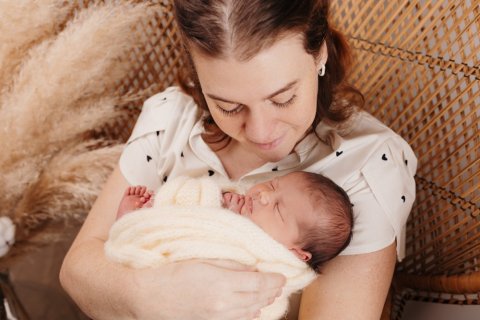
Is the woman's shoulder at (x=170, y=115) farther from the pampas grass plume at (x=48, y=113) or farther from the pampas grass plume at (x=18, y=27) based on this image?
the pampas grass plume at (x=18, y=27)

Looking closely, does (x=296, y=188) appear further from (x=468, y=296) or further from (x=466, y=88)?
(x=468, y=296)

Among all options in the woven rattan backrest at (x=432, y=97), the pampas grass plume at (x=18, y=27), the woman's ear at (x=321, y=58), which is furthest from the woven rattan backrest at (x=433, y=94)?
the pampas grass plume at (x=18, y=27)

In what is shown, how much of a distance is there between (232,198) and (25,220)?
0.54 m

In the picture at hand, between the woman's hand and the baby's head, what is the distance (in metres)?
0.11

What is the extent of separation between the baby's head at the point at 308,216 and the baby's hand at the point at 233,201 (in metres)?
0.02

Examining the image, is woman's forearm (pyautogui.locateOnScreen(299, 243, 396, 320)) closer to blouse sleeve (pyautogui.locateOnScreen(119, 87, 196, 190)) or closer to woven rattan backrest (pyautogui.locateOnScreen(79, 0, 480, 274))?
woven rattan backrest (pyautogui.locateOnScreen(79, 0, 480, 274))

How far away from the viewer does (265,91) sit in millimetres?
818

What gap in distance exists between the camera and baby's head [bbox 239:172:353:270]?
95 cm

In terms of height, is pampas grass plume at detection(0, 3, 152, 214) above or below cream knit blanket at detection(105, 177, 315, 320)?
above

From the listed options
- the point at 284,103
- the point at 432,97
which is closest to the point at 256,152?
the point at 284,103

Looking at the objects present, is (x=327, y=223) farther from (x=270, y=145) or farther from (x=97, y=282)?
(x=97, y=282)

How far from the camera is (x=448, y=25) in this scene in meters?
1.11

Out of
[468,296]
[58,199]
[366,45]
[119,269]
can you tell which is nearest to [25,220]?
[58,199]

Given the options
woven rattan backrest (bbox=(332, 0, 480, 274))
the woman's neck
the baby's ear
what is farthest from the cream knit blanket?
woven rattan backrest (bbox=(332, 0, 480, 274))
